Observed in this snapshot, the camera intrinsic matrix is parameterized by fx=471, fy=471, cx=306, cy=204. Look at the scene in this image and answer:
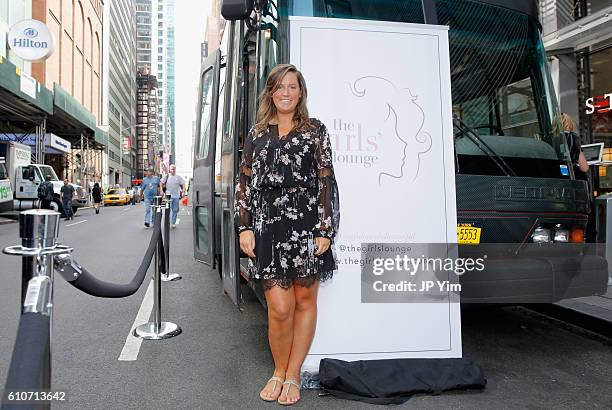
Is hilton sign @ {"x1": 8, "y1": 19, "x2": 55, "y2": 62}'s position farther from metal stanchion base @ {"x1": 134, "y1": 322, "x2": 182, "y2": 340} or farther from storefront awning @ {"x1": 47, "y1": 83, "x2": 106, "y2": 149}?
metal stanchion base @ {"x1": 134, "y1": 322, "x2": 182, "y2": 340}

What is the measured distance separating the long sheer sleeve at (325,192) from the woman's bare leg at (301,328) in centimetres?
37

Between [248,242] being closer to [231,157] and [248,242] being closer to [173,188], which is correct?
[231,157]

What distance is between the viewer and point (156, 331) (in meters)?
4.24

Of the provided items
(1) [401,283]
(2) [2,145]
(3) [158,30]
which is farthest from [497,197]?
(3) [158,30]

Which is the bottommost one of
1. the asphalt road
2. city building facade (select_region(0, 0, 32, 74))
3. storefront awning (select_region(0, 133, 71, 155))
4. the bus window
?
the asphalt road

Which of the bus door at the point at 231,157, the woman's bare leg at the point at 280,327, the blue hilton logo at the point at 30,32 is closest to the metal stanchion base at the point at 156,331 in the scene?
the bus door at the point at 231,157

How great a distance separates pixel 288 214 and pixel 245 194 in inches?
12.8

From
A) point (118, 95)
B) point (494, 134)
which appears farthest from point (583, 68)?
point (118, 95)

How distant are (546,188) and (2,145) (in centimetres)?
1999

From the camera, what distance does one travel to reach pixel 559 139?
13.4ft

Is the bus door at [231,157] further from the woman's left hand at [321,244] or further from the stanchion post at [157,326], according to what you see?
the woman's left hand at [321,244]

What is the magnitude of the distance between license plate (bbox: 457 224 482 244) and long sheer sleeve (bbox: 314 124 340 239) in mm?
1084

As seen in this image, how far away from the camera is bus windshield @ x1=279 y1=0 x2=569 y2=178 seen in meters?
3.66

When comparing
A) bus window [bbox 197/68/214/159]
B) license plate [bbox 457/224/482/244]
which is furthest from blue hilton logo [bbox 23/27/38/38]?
license plate [bbox 457/224/482/244]
